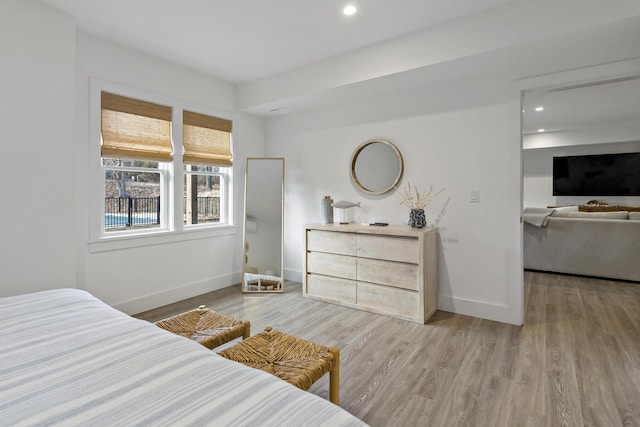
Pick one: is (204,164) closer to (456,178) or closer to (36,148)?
(36,148)

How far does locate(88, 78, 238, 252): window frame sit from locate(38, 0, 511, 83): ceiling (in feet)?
1.47

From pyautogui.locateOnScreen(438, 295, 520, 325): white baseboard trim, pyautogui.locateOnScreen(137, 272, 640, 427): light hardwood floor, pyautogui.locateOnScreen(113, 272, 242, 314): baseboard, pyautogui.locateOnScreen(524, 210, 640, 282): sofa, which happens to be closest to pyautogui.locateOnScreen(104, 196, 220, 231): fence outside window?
pyautogui.locateOnScreen(113, 272, 242, 314): baseboard

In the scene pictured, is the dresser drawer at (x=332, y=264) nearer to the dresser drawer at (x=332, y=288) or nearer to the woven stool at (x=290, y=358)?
the dresser drawer at (x=332, y=288)

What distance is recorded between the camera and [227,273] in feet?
13.5

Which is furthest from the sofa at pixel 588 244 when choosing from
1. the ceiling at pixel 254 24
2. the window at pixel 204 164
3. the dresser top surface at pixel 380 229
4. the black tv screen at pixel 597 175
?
the window at pixel 204 164

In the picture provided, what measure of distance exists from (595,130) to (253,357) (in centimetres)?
781

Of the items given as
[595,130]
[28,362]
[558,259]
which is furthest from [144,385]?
[595,130]

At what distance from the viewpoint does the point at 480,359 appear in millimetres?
2312

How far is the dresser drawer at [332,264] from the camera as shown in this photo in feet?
11.1

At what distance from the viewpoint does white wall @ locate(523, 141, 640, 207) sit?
6.95 m

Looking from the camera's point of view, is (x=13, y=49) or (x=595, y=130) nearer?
(x=13, y=49)

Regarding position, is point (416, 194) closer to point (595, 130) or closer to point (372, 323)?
point (372, 323)

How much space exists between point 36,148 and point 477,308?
379cm

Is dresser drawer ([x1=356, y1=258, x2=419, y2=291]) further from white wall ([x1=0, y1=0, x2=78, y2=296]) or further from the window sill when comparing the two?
white wall ([x1=0, y1=0, x2=78, y2=296])
